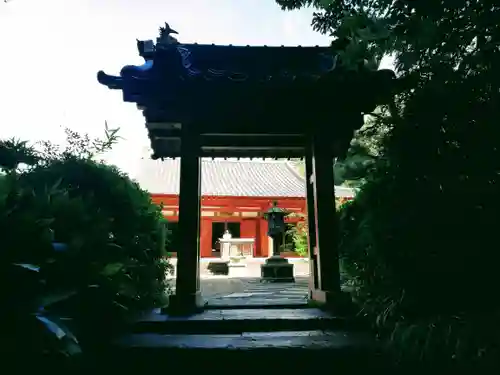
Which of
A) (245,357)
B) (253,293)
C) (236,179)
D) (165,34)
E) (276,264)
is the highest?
(236,179)

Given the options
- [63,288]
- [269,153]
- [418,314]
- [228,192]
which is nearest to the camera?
[63,288]

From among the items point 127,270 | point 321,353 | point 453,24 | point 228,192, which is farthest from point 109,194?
point 228,192

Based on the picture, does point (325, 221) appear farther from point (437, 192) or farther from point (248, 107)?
point (248, 107)

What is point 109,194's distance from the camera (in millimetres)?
3188

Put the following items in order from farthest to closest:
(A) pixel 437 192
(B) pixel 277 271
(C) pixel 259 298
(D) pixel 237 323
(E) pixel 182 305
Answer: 1. (B) pixel 277 271
2. (C) pixel 259 298
3. (E) pixel 182 305
4. (D) pixel 237 323
5. (A) pixel 437 192

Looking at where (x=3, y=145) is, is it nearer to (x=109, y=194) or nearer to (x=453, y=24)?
(x=109, y=194)

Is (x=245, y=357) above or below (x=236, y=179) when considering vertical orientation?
below

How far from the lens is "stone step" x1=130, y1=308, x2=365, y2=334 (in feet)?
A: 9.52

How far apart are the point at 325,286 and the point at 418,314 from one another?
110 centimetres

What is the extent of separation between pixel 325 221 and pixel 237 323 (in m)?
1.34

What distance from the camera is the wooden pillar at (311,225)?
376 centimetres

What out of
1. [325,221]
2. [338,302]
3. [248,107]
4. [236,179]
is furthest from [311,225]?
[236,179]

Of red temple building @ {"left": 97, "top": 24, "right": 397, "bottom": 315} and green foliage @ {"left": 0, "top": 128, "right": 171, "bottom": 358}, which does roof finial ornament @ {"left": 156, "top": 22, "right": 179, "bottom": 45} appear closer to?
red temple building @ {"left": 97, "top": 24, "right": 397, "bottom": 315}

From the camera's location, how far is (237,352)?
7.99 ft
